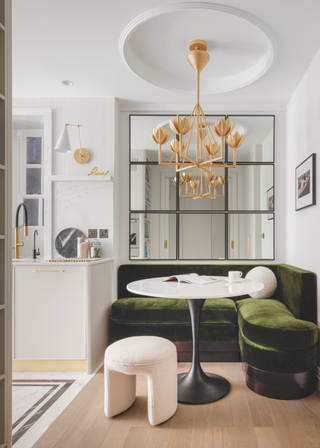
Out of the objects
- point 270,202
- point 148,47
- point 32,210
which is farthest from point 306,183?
point 32,210

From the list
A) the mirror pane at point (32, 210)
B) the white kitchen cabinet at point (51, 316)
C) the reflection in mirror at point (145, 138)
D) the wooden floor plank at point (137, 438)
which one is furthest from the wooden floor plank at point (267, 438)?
the mirror pane at point (32, 210)

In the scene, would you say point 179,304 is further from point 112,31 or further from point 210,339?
point 112,31

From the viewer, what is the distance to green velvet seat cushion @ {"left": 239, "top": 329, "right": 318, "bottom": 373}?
2.06 metres

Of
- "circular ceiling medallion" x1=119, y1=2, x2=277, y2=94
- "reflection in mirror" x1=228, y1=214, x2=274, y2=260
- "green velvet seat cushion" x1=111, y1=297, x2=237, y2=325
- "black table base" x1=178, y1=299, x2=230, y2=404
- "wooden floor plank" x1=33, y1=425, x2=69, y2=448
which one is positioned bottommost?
"wooden floor plank" x1=33, y1=425, x2=69, y2=448

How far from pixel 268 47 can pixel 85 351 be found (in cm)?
285

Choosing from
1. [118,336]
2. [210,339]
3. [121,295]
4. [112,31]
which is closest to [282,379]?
[210,339]

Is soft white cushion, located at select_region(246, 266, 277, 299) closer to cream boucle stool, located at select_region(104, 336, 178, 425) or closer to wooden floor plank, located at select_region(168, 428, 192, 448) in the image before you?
cream boucle stool, located at select_region(104, 336, 178, 425)

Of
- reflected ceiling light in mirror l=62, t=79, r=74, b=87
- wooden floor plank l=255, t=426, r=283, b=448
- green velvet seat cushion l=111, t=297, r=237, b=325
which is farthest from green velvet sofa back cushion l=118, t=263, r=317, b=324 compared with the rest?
reflected ceiling light in mirror l=62, t=79, r=74, b=87

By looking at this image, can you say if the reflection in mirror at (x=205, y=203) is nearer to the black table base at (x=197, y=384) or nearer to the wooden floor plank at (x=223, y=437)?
the black table base at (x=197, y=384)

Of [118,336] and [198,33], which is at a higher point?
[198,33]

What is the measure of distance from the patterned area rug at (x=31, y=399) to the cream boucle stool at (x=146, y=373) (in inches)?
18.5

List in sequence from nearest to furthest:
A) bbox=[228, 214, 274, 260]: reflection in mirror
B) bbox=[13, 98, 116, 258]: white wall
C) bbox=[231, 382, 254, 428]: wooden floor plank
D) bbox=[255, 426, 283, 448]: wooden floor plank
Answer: bbox=[255, 426, 283, 448]: wooden floor plank
bbox=[231, 382, 254, 428]: wooden floor plank
bbox=[13, 98, 116, 258]: white wall
bbox=[228, 214, 274, 260]: reflection in mirror

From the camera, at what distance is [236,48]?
251 cm

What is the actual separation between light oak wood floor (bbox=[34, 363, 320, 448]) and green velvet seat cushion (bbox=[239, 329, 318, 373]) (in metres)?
0.21
